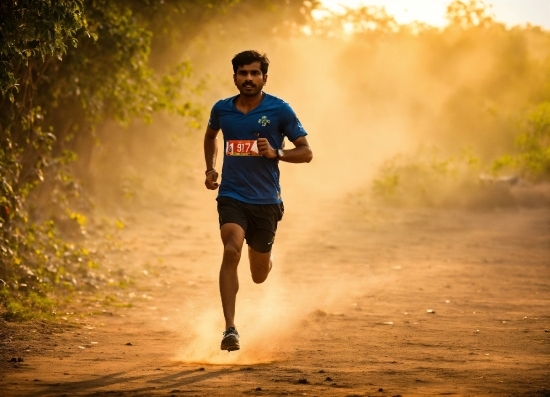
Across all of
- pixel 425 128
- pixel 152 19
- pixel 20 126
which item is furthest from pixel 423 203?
pixel 425 128

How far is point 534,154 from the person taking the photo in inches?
932

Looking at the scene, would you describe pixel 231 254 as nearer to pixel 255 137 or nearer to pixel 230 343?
pixel 230 343

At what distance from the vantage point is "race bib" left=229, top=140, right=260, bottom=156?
673 cm

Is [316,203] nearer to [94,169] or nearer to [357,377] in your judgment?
[94,169]

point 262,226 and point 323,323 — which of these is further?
point 323,323

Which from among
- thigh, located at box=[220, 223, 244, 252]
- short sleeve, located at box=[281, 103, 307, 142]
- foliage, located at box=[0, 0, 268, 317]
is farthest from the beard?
foliage, located at box=[0, 0, 268, 317]

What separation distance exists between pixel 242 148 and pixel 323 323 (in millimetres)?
2443

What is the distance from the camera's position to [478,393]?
546 centimetres

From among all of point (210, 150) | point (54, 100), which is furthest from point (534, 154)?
point (210, 150)

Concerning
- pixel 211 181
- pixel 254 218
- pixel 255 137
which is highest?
pixel 255 137

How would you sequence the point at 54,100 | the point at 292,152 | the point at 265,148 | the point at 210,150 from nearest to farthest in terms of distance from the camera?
the point at 265,148, the point at 292,152, the point at 210,150, the point at 54,100

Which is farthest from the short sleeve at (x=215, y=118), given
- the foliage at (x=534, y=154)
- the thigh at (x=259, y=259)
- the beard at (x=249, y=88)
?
the foliage at (x=534, y=154)

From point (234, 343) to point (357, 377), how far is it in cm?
89

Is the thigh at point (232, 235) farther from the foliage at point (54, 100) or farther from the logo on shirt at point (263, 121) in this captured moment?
the foliage at point (54, 100)
